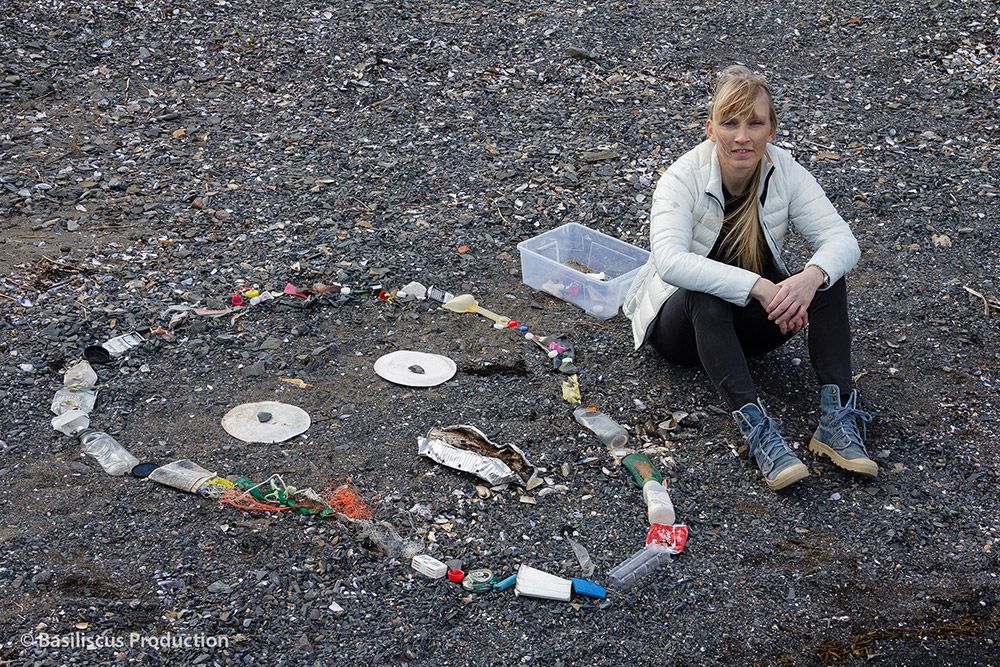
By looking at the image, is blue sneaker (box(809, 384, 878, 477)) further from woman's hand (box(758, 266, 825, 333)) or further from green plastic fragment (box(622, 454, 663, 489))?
green plastic fragment (box(622, 454, 663, 489))

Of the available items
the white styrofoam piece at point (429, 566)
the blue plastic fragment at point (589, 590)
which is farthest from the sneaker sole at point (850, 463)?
the white styrofoam piece at point (429, 566)

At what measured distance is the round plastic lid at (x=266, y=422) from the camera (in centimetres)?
383

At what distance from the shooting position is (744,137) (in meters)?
3.66

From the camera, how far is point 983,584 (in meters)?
3.20

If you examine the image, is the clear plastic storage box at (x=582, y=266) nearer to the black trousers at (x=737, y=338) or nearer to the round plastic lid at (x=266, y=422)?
the black trousers at (x=737, y=338)

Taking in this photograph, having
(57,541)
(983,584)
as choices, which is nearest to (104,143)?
(57,541)

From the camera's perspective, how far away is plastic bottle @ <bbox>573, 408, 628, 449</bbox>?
382 centimetres

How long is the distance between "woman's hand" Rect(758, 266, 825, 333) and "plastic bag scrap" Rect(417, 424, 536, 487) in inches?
43.6

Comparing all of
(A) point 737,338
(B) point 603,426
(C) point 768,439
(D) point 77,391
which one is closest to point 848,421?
(C) point 768,439

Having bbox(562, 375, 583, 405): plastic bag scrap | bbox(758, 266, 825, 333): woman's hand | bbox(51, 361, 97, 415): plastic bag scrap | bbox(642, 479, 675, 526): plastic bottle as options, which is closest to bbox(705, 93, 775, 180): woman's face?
bbox(758, 266, 825, 333): woman's hand

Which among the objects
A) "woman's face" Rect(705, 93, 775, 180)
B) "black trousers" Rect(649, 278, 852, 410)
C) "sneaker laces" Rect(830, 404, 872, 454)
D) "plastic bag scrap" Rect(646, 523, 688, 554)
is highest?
"woman's face" Rect(705, 93, 775, 180)

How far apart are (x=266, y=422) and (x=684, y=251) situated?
184cm

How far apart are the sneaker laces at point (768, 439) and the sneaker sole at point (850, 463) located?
0.20 m

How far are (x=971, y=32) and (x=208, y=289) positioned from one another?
6326 mm
